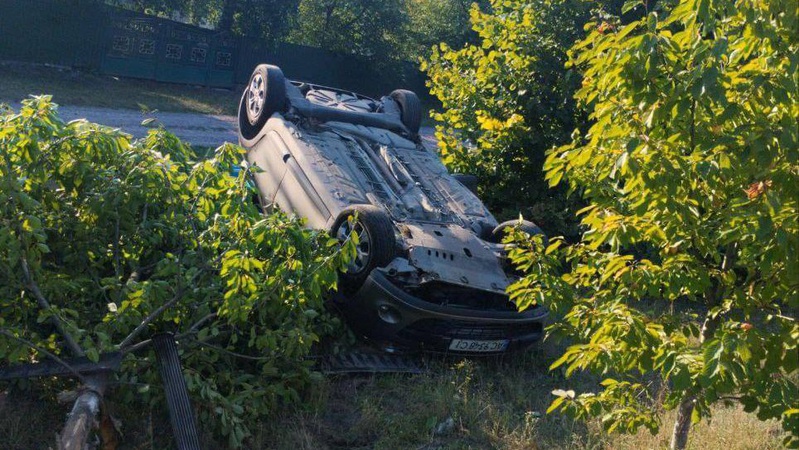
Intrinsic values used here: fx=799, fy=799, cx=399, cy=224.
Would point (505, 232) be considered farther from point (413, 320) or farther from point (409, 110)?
point (409, 110)

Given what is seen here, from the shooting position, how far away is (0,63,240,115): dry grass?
57.1ft

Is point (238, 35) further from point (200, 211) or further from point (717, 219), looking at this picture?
point (717, 219)

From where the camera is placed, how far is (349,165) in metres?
7.43

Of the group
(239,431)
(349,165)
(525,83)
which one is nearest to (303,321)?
(239,431)

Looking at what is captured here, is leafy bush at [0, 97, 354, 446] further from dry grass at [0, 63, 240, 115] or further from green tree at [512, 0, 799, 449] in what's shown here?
dry grass at [0, 63, 240, 115]

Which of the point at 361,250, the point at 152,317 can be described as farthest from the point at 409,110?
the point at 152,317

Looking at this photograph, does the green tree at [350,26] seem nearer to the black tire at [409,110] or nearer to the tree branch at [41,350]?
the black tire at [409,110]

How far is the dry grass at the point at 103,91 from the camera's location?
17.4 metres

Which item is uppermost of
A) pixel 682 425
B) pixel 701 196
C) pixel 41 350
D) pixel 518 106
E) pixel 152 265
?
pixel 701 196

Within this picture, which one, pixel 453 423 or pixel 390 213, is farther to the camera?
pixel 390 213

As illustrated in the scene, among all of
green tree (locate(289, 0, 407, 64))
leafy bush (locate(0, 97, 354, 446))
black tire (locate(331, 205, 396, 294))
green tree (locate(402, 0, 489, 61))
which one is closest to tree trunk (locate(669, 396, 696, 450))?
leafy bush (locate(0, 97, 354, 446))

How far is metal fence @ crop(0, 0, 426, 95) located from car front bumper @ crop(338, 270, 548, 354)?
53.9 feet

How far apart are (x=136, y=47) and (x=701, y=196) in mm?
20093

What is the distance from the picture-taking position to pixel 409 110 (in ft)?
29.7
